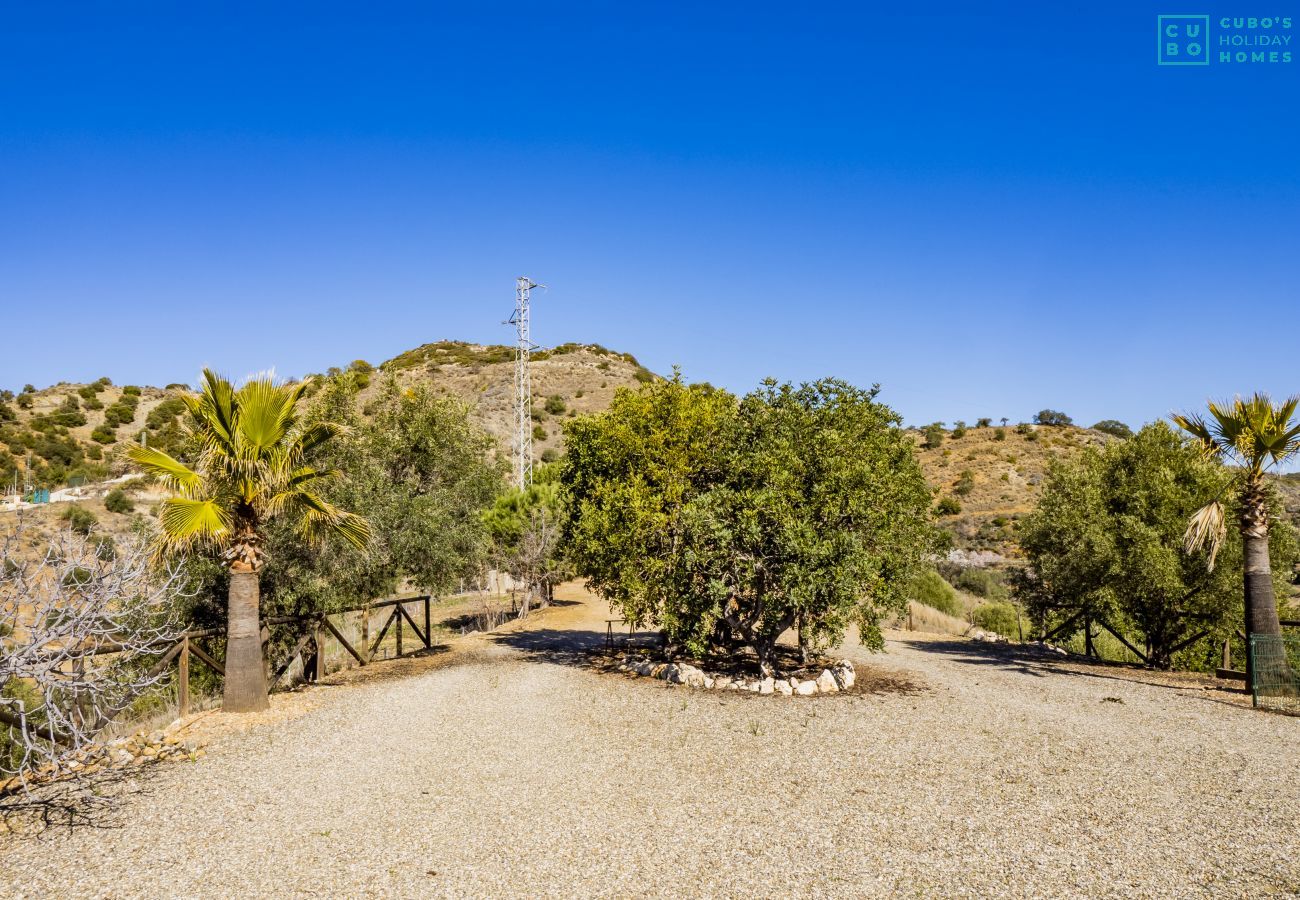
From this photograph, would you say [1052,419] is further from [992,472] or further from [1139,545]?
[1139,545]

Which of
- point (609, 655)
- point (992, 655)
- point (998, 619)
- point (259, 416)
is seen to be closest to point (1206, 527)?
point (992, 655)

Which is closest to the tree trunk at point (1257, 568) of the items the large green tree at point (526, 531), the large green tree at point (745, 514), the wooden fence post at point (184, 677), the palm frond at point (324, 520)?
the large green tree at point (745, 514)

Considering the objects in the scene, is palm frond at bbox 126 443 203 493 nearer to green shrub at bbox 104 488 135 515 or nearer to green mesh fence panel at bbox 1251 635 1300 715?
green mesh fence panel at bbox 1251 635 1300 715


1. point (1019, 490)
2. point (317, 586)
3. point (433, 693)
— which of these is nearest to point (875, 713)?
point (433, 693)

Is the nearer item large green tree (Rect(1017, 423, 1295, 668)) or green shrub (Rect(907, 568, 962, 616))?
large green tree (Rect(1017, 423, 1295, 668))

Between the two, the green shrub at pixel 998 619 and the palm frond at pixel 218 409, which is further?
the green shrub at pixel 998 619

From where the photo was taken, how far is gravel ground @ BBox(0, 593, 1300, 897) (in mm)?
6035

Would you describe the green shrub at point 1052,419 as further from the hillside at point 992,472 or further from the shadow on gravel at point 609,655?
the shadow on gravel at point 609,655

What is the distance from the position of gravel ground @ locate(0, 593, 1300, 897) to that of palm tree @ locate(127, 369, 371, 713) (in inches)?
48.3

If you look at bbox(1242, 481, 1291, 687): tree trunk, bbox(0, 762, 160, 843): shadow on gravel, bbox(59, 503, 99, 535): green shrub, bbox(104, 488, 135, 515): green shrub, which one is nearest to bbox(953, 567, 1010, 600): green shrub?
bbox(1242, 481, 1291, 687): tree trunk

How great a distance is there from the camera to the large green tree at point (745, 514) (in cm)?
1239

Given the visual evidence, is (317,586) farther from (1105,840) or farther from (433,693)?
(1105,840)

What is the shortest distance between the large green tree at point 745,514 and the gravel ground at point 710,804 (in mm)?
1589

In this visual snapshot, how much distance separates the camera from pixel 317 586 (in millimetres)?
13742
